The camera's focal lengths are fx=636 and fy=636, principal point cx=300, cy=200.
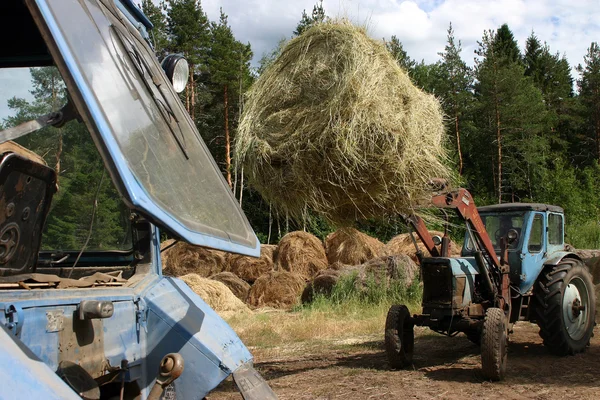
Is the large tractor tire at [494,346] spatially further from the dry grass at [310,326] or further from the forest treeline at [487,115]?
the forest treeline at [487,115]

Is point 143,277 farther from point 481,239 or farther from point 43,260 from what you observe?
point 481,239

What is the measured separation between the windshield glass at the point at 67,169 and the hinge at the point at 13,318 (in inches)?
38.0

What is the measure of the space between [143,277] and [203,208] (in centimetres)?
72

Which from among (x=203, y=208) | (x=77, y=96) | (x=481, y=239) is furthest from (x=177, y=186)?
(x=481, y=239)

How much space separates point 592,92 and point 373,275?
103ft

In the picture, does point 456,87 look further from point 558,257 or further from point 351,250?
point 558,257

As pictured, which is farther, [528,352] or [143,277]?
[528,352]

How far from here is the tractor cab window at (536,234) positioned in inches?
323

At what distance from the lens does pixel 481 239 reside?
24.3 ft

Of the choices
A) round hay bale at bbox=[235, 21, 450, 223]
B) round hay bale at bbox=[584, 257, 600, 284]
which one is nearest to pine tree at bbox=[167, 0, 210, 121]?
round hay bale at bbox=[584, 257, 600, 284]

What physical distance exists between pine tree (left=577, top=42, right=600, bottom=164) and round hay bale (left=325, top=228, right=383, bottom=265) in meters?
26.5

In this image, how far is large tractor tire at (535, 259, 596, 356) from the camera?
25.7 ft

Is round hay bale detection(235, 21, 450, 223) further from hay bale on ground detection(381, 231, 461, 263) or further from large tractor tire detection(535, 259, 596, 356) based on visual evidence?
hay bale on ground detection(381, 231, 461, 263)

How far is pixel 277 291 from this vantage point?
554 inches
